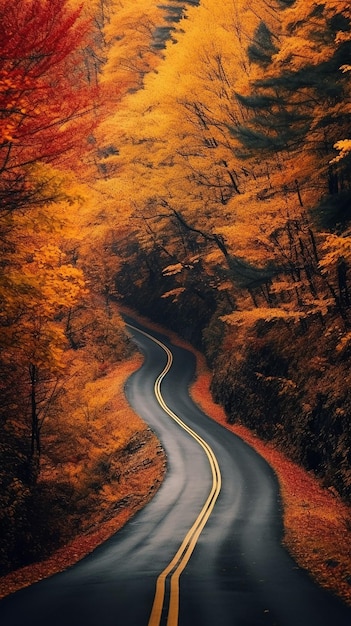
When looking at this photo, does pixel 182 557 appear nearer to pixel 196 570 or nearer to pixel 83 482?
pixel 196 570

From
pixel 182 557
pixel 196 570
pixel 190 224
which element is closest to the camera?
pixel 196 570

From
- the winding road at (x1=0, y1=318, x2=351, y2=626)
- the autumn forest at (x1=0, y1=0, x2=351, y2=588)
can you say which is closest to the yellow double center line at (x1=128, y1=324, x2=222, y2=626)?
the winding road at (x1=0, y1=318, x2=351, y2=626)

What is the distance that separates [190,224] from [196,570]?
94.3 feet

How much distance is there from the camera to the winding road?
327 inches

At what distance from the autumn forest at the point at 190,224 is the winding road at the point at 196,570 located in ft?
8.28

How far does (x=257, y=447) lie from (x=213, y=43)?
20.0 metres

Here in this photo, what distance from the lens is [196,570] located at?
1110 centimetres

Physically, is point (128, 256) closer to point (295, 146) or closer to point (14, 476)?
point (295, 146)

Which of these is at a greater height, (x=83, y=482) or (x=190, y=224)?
(x=190, y=224)

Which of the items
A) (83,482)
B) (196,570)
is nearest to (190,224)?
(83,482)

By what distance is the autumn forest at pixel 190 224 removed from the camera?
1170cm

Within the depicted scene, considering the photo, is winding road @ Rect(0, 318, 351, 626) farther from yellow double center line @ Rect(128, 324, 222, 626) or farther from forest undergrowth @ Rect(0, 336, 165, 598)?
forest undergrowth @ Rect(0, 336, 165, 598)

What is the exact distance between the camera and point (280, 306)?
2412 cm

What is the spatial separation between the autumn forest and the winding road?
252cm
